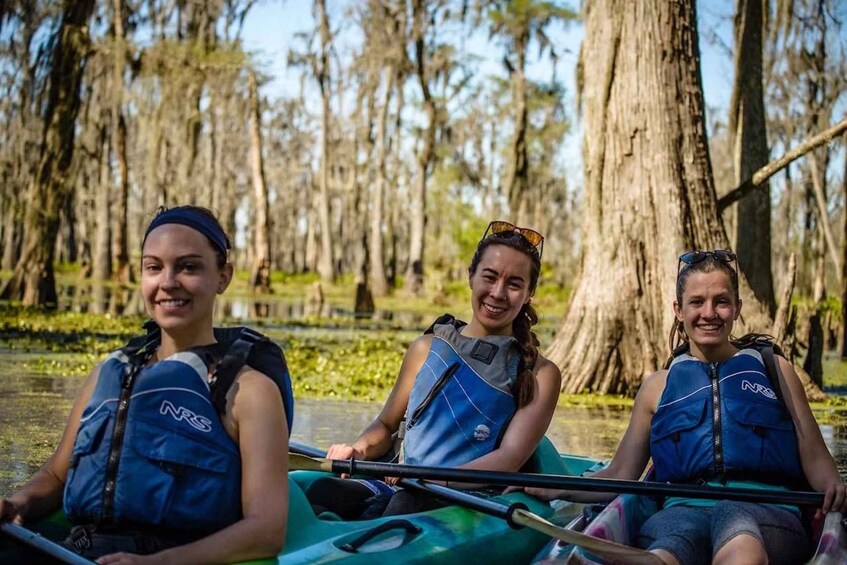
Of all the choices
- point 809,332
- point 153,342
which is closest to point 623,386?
point 809,332

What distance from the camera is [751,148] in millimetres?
14688

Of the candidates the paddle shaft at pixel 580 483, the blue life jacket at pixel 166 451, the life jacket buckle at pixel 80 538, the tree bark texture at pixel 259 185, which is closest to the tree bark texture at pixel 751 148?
the paddle shaft at pixel 580 483

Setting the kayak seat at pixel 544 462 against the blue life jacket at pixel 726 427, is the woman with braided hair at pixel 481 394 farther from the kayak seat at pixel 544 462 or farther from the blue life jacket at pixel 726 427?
the blue life jacket at pixel 726 427

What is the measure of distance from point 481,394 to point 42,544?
1.84 m

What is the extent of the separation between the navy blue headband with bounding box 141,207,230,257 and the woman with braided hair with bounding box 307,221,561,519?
4.33ft

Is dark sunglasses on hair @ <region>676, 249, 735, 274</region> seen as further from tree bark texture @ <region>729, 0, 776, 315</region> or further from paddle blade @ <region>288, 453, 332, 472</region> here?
tree bark texture @ <region>729, 0, 776, 315</region>

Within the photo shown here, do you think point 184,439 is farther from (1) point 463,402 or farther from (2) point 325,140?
(2) point 325,140

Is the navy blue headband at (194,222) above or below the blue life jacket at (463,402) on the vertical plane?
above

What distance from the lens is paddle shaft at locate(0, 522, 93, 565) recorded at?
253 centimetres

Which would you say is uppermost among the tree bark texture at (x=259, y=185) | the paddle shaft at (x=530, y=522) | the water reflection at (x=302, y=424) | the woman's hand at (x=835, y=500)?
the tree bark texture at (x=259, y=185)

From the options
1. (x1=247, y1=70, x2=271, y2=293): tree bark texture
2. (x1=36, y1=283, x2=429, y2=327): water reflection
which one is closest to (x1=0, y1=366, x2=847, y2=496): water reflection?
(x1=36, y1=283, x2=429, y2=327): water reflection

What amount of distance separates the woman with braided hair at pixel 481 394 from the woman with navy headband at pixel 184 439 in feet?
4.10

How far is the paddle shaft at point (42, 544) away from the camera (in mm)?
2533

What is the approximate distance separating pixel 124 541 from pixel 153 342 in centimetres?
54
